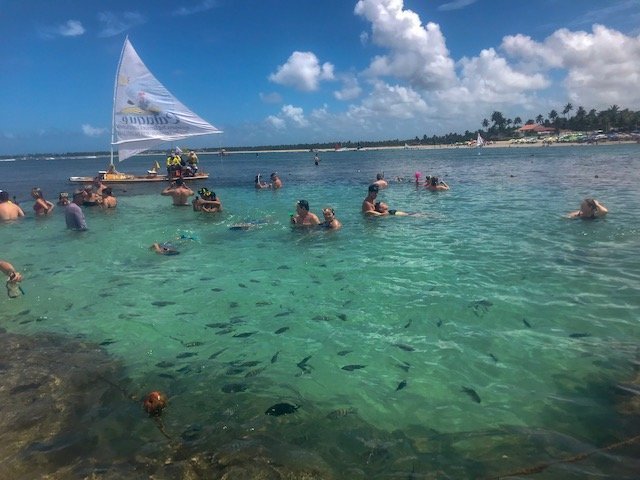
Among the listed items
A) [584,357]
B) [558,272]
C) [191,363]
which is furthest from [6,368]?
[558,272]

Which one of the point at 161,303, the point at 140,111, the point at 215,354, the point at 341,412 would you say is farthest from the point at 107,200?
the point at 341,412

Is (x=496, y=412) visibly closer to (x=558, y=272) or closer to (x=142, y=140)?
(x=558, y=272)

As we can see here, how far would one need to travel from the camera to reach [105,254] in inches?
579

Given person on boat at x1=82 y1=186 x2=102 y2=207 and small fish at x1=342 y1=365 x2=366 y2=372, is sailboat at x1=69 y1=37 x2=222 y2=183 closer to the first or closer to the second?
person on boat at x1=82 y1=186 x2=102 y2=207

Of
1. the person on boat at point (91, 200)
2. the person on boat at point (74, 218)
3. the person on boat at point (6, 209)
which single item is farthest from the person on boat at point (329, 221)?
the person on boat at point (91, 200)

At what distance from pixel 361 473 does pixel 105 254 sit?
43.0 feet

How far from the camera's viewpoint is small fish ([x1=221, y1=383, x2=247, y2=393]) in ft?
20.6

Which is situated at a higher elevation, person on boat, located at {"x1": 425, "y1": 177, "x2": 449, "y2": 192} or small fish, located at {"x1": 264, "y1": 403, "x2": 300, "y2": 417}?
person on boat, located at {"x1": 425, "y1": 177, "x2": 449, "y2": 192}

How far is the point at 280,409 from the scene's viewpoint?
226 inches

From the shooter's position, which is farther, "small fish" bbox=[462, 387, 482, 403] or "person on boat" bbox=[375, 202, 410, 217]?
"person on boat" bbox=[375, 202, 410, 217]

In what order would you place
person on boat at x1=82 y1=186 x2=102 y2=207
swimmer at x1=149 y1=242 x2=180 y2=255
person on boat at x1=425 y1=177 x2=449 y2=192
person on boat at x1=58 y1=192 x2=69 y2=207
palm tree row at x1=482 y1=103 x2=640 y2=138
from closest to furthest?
swimmer at x1=149 y1=242 x2=180 y2=255 → person on boat at x1=58 y1=192 x2=69 y2=207 → person on boat at x1=82 y1=186 x2=102 y2=207 → person on boat at x1=425 y1=177 x2=449 y2=192 → palm tree row at x1=482 y1=103 x2=640 y2=138

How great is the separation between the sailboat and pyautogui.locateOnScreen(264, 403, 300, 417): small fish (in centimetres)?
2663

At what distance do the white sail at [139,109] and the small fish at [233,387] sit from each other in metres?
25.7

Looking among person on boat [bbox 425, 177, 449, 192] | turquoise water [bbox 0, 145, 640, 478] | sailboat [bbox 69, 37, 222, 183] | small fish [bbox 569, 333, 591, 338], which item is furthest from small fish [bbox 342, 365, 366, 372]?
sailboat [bbox 69, 37, 222, 183]
